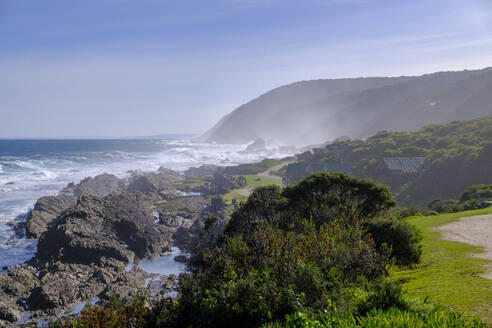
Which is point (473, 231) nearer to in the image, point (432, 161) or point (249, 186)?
point (432, 161)

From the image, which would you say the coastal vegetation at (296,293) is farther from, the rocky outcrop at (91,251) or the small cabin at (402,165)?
the small cabin at (402,165)

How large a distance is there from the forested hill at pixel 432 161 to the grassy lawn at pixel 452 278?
102ft

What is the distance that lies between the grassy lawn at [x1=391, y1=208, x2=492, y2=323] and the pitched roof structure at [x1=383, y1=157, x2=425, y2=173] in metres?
35.6

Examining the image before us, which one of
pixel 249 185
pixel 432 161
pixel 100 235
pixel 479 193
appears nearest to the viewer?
pixel 100 235

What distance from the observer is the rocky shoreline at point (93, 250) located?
64.7 ft

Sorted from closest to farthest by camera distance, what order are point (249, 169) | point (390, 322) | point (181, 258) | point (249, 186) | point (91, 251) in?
1. point (390, 322)
2. point (91, 251)
3. point (181, 258)
4. point (249, 186)
5. point (249, 169)

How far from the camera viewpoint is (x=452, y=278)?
11531 millimetres

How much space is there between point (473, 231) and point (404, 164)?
36291mm

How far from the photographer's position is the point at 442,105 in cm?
13338

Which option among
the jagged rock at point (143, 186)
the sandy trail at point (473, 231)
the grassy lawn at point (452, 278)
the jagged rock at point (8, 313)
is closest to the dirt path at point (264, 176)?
the jagged rock at point (143, 186)

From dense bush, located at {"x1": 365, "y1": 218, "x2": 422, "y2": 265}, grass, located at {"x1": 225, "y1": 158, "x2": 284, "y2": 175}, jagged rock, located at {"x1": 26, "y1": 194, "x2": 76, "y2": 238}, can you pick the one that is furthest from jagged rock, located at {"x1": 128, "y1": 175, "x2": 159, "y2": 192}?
dense bush, located at {"x1": 365, "y1": 218, "x2": 422, "y2": 265}

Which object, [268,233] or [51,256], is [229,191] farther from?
[268,233]

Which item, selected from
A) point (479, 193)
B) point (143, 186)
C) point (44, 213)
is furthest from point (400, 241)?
point (143, 186)

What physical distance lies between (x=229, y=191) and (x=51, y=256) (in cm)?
3365
